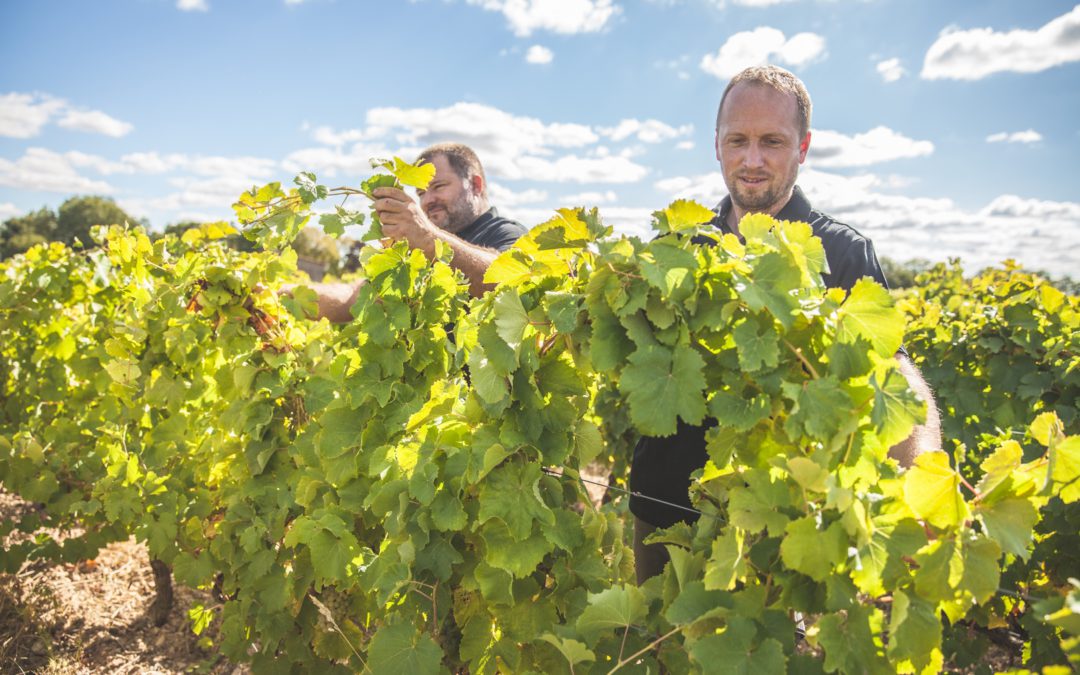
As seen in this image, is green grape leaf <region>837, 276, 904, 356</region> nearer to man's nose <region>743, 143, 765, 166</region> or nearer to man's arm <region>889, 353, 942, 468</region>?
man's arm <region>889, 353, 942, 468</region>

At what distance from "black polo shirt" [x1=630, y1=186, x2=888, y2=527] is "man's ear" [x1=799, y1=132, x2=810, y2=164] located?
0.11 m

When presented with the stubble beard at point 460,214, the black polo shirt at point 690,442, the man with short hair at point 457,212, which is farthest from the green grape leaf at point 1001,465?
the stubble beard at point 460,214

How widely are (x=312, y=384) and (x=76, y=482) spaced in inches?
75.6

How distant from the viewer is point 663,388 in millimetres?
Result: 1090

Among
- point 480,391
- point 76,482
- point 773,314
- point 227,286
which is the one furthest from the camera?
point 76,482

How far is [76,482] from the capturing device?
328cm

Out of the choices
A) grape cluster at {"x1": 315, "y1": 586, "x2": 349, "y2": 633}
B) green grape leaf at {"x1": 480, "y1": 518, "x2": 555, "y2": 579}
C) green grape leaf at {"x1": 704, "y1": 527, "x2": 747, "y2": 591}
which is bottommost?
grape cluster at {"x1": 315, "y1": 586, "x2": 349, "y2": 633}

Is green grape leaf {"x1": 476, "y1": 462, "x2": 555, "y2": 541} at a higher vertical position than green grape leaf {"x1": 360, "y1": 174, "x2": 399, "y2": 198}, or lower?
lower

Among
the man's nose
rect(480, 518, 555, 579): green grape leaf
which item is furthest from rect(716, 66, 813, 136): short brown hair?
rect(480, 518, 555, 579): green grape leaf

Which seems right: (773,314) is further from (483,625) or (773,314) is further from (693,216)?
(483,625)

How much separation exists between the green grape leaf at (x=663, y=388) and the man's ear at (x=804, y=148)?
5.01 feet

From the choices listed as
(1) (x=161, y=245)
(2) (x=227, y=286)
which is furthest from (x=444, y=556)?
(1) (x=161, y=245)

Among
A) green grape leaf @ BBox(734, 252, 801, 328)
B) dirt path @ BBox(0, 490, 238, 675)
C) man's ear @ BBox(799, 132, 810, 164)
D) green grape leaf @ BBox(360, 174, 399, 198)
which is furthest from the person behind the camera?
dirt path @ BBox(0, 490, 238, 675)

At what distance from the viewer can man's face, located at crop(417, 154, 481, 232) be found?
388 centimetres
